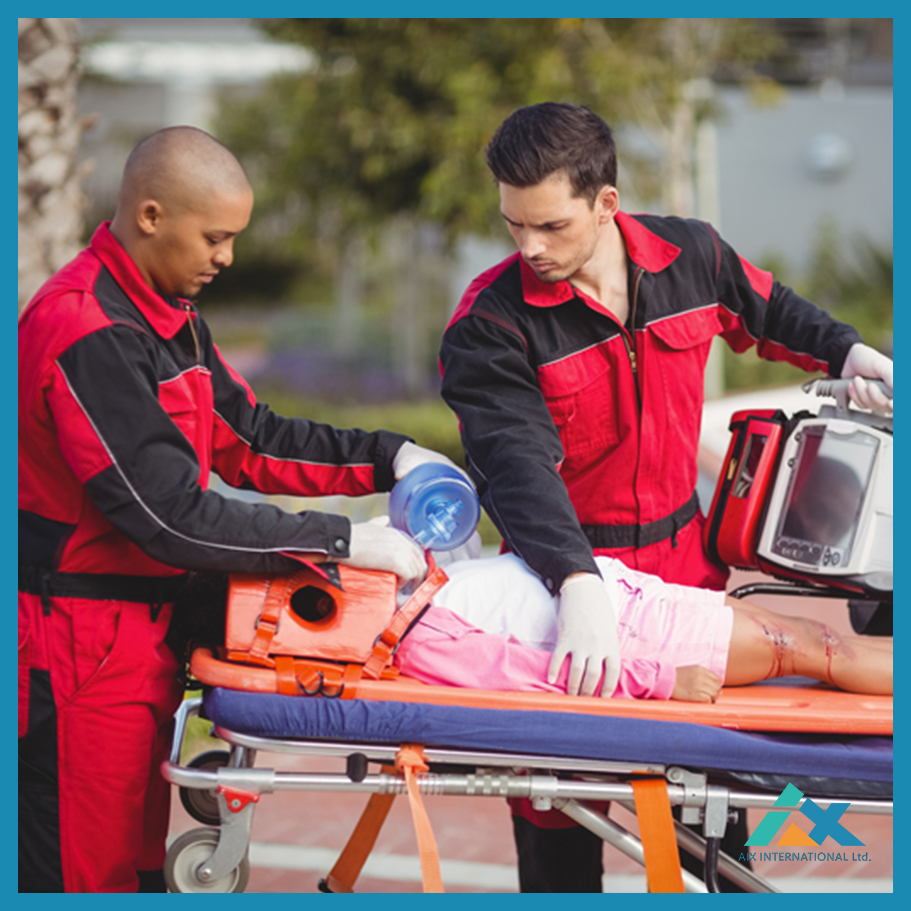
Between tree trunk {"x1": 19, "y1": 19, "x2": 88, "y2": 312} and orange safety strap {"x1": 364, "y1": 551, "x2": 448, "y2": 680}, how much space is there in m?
2.62

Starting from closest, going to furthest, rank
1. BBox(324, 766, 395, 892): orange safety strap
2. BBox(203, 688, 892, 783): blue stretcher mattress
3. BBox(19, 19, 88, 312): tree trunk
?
BBox(203, 688, 892, 783): blue stretcher mattress → BBox(324, 766, 395, 892): orange safety strap → BBox(19, 19, 88, 312): tree trunk

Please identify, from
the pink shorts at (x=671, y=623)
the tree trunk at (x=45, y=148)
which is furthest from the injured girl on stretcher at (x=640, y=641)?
the tree trunk at (x=45, y=148)

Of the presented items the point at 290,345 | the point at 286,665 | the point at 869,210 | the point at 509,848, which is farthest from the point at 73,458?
the point at 290,345

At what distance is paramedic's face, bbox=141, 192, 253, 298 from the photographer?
2.21 metres

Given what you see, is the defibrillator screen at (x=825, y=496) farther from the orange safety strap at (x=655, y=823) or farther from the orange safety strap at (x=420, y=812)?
the orange safety strap at (x=420, y=812)

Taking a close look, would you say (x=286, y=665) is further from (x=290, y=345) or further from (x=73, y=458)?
(x=290, y=345)

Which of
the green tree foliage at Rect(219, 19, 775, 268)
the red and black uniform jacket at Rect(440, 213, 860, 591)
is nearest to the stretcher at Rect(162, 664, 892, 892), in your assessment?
the red and black uniform jacket at Rect(440, 213, 860, 591)

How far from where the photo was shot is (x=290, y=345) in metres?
23.0

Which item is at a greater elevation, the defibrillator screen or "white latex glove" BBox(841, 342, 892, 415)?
"white latex glove" BBox(841, 342, 892, 415)

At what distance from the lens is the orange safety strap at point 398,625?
7.72 ft

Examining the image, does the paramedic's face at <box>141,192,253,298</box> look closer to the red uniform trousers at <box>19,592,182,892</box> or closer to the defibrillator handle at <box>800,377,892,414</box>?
the red uniform trousers at <box>19,592,182,892</box>

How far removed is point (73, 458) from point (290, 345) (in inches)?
832

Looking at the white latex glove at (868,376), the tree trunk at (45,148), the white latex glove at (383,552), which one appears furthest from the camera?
the tree trunk at (45,148)

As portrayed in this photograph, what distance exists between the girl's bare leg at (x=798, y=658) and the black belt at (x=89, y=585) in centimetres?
136
